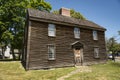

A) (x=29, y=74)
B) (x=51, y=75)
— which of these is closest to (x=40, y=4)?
(x=29, y=74)

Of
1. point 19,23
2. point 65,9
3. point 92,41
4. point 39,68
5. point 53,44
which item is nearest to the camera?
point 39,68

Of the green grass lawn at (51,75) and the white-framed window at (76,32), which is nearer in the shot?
the green grass lawn at (51,75)

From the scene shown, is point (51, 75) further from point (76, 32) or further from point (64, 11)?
point (64, 11)

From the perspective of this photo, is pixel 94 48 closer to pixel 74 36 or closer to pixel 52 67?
A: pixel 74 36

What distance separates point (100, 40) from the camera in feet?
79.7

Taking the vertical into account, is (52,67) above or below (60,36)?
below

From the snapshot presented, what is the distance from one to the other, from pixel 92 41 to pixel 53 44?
784 centimetres

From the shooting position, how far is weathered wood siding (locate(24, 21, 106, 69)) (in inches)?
656

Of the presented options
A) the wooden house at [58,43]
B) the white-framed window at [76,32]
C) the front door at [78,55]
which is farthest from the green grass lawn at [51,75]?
the white-framed window at [76,32]

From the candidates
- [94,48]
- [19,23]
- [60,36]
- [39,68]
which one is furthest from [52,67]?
[19,23]

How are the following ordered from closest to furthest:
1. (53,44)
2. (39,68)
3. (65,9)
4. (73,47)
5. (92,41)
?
(39,68) < (53,44) < (73,47) < (92,41) < (65,9)

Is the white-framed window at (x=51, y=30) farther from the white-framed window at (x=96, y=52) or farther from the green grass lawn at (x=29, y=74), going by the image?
the white-framed window at (x=96, y=52)

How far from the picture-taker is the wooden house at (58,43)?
16719 mm

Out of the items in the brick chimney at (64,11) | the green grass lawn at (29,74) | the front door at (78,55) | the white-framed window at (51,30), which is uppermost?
the brick chimney at (64,11)
